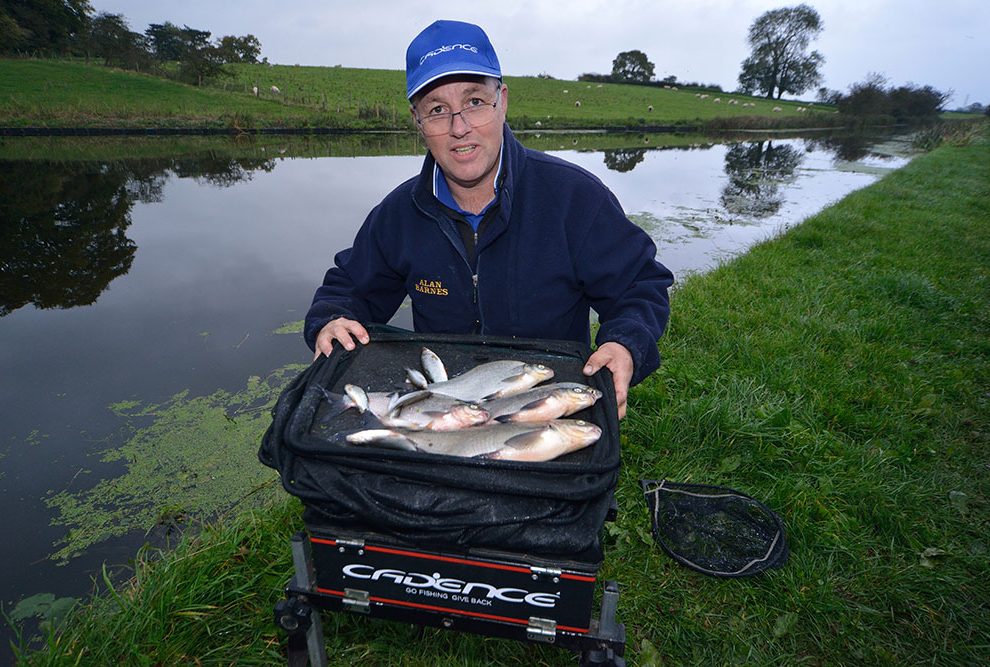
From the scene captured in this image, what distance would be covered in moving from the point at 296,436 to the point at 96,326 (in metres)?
6.28

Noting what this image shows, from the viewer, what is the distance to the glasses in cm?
222

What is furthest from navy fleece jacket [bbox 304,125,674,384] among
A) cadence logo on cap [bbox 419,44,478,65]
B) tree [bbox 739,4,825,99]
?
tree [bbox 739,4,825,99]

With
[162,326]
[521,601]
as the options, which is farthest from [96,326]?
[521,601]

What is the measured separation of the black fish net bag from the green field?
27.5 metres

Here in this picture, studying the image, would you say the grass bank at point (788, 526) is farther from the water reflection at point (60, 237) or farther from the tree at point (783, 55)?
the tree at point (783, 55)

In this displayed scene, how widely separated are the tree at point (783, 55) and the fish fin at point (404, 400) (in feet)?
289

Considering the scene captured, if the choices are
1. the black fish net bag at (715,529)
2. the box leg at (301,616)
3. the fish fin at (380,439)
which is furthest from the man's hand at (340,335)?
the black fish net bag at (715,529)

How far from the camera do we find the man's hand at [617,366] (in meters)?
1.83

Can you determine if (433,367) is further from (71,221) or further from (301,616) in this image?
(71,221)

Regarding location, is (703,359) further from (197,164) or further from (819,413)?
(197,164)

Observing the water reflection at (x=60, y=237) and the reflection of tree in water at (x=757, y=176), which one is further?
the reflection of tree in water at (x=757, y=176)

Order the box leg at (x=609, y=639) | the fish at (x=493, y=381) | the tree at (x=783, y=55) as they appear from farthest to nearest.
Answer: the tree at (x=783, y=55) < the fish at (x=493, y=381) < the box leg at (x=609, y=639)

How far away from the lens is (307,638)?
5.70 feet

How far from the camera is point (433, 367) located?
1.88 metres
